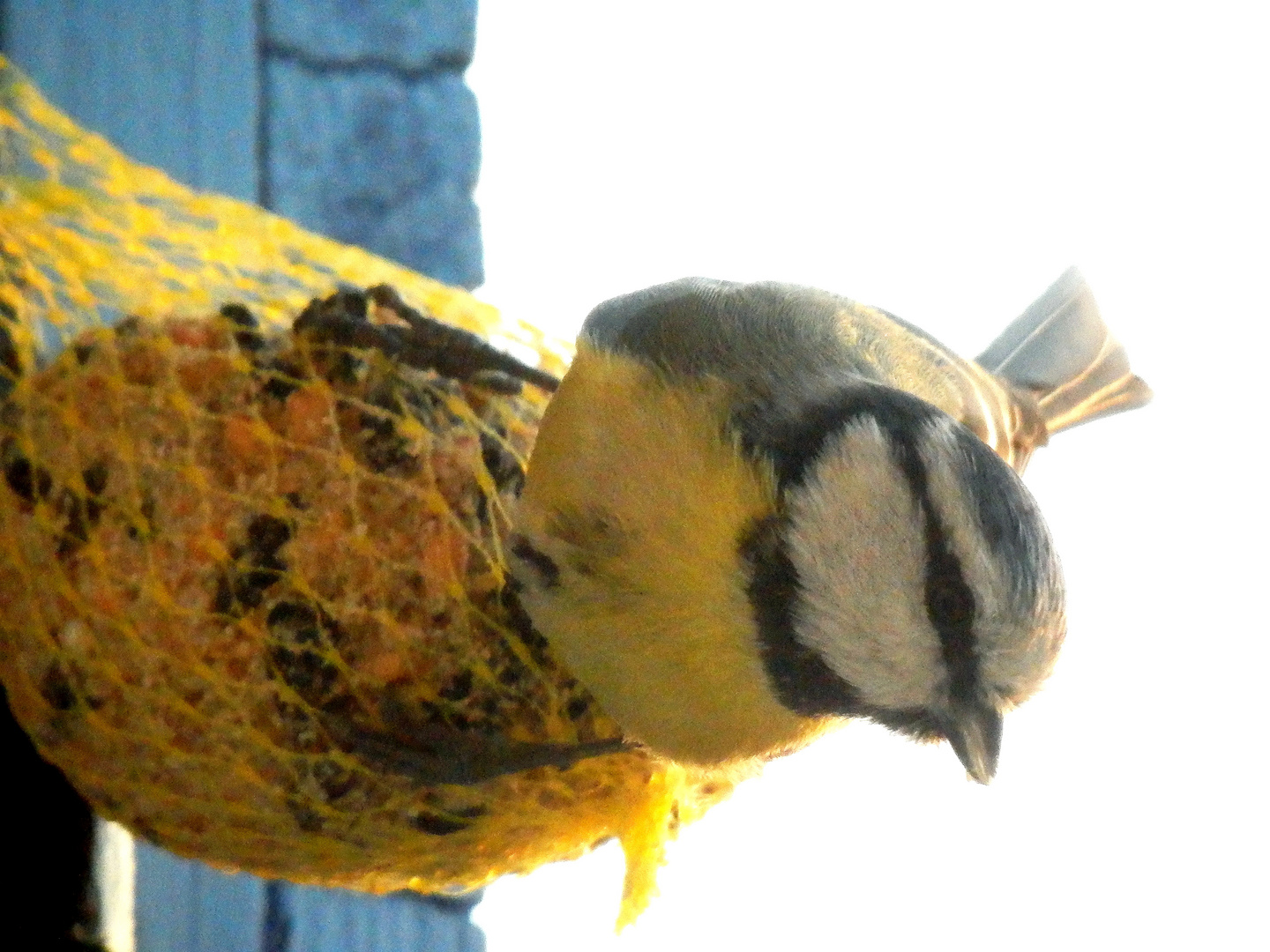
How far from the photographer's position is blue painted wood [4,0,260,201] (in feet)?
2.81

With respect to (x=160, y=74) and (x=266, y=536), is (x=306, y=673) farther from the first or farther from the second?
(x=160, y=74)

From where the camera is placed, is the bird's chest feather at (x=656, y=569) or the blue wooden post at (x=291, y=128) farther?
the blue wooden post at (x=291, y=128)

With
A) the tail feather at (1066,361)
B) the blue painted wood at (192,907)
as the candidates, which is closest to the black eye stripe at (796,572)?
the tail feather at (1066,361)

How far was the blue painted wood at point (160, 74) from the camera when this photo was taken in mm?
857

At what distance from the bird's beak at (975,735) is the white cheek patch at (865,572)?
0.02 metres

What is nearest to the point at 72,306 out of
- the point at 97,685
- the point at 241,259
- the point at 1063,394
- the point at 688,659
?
the point at 241,259

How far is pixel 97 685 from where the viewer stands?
60 centimetres

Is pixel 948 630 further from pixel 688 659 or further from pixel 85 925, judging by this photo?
pixel 85 925

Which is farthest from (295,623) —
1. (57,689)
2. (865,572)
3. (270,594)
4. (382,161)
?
(382,161)

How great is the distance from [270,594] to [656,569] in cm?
16

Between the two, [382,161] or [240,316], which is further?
[382,161]

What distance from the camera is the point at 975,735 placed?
0.58 m

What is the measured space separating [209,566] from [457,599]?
105 millimetres

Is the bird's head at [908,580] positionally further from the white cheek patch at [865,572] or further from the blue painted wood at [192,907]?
the blue painted wood at [192,907]
